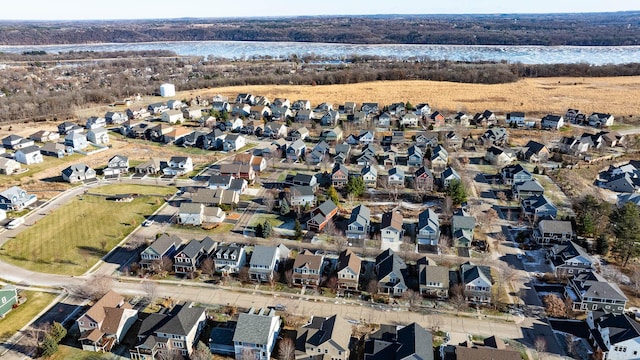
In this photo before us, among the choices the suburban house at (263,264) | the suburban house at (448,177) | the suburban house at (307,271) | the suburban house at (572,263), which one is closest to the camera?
the suburban house at (307,271)

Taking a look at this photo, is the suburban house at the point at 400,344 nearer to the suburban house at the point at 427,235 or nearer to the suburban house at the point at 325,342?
the suburban house at the point at 325,342

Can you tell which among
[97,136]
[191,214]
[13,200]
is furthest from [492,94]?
[13,200]

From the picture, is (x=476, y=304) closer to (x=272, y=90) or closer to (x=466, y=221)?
(x=466, y=221)

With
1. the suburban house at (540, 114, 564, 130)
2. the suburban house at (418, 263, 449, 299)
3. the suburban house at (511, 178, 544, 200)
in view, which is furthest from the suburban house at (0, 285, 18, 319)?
the suburban house at (540, 114, 564, 130)

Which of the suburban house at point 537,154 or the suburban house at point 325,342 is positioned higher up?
the suburban house at point 537,154

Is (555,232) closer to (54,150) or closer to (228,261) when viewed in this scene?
(228,261)

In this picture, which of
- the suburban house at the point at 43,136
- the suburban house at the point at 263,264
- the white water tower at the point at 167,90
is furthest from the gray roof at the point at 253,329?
the white water tower at the point at 167,90
